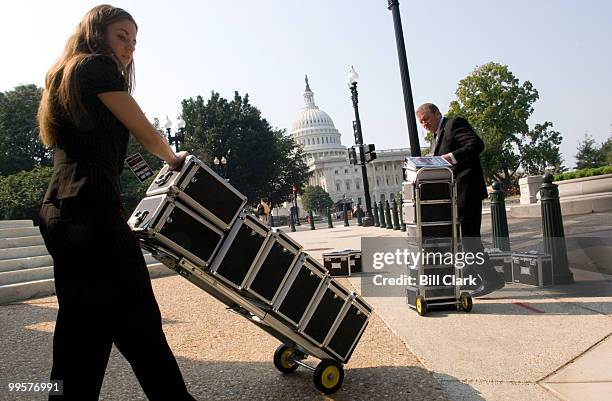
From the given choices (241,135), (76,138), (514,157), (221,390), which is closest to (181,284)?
(221,390)

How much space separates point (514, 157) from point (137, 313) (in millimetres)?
62208

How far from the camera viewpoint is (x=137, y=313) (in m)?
2.10

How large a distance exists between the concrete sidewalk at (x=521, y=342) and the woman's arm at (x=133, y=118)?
2.10 m

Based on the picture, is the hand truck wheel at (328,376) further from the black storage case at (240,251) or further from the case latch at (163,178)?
the case latch at (163,178)

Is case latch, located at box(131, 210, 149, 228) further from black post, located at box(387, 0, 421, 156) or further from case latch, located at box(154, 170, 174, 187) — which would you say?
black post, located at box(387, 0, 421, 156)

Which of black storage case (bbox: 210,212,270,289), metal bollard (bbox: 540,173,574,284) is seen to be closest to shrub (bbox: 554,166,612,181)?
metal bollard (bbox: 540,173,574,284)

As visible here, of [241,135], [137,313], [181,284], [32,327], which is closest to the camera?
[137,313]

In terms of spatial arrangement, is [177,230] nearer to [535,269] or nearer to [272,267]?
[272,267]

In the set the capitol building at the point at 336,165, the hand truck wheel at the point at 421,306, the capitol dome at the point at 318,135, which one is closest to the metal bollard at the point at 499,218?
the hand truck wheel at the point at 421,306

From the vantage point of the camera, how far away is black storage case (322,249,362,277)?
8594mm

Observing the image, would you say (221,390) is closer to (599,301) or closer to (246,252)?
(246,252)

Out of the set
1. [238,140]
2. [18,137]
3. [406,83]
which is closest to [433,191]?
[406,83]

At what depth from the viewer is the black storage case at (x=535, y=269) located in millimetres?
5906

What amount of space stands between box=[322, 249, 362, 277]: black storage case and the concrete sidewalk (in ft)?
9.04
